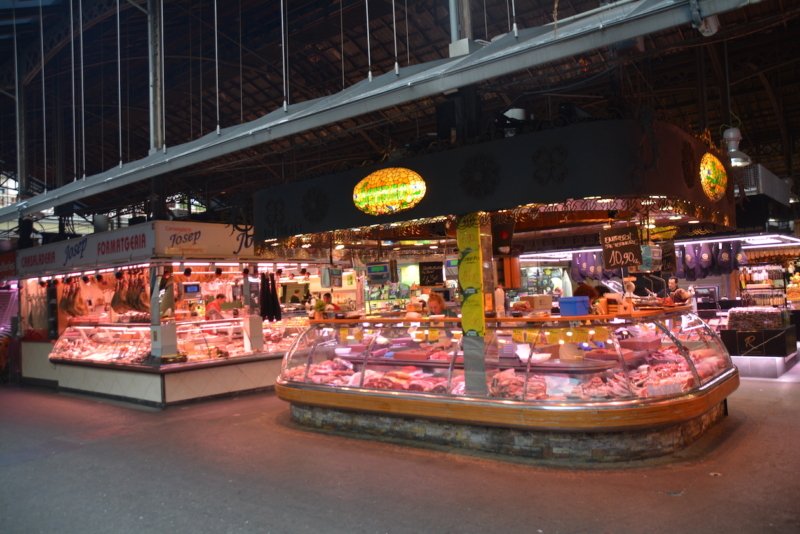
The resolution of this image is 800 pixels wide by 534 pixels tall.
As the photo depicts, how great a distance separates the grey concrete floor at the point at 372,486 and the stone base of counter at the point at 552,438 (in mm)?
164

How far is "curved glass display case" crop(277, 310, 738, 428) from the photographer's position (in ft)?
17.8

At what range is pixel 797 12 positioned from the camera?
12.8 feet

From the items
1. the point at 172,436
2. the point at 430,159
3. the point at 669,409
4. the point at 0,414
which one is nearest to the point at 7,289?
the point at 0,414

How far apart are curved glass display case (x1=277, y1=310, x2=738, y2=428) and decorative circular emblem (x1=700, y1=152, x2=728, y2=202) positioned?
1.47 meters

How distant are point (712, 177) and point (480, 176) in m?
2.88

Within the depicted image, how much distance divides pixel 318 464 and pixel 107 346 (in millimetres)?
7600

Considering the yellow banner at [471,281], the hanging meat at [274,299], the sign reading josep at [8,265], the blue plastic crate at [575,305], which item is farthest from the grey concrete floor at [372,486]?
the sign reading josep at [8,265]

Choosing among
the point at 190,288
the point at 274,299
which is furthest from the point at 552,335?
the point at 190,288

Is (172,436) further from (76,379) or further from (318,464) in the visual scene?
(76,379)

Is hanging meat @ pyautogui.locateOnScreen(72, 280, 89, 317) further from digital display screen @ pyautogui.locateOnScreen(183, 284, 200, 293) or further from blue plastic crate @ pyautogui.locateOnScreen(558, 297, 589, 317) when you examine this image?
blue plastic crate @ pyautogui.locateOnScreen(558, 297, 589, 317)

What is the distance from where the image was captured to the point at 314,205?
7.19 meters

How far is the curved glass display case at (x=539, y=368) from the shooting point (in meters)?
5.43

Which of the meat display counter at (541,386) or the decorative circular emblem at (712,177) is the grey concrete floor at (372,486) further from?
the decorative circular emblem at (712,177)

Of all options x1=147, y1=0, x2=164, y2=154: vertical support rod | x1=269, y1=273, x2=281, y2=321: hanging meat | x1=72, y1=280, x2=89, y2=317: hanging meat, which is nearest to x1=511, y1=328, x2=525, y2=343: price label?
x1=269, y1=273, x2=281, y2=321: hanging meat
